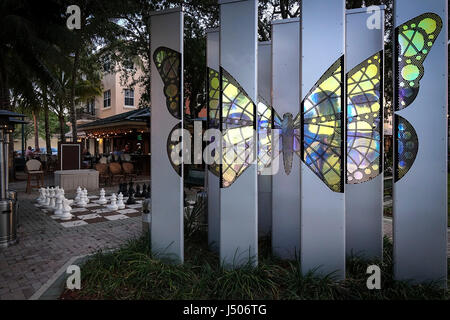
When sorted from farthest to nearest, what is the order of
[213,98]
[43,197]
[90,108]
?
[90,108] → [43,197] → [213,98]

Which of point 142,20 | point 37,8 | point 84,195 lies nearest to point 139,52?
point 142,20

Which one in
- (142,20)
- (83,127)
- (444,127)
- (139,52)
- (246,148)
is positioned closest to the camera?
(444,127)

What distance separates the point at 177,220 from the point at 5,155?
382 centimetres

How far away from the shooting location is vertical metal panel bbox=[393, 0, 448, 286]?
302 centimetres

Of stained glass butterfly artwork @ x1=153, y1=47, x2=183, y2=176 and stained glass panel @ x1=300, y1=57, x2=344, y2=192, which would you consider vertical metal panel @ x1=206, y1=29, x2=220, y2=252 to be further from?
stained glass panel @ x1=300, y1=57, x2=344, y2=192

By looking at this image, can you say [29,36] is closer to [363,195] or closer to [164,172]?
[164,172]

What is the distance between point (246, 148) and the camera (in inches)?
134

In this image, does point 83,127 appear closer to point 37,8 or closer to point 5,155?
point 37,8

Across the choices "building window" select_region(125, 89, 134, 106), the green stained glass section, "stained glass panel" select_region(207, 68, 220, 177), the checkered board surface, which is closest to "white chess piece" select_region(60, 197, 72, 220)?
the checkered board surface

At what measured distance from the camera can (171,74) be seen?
366cm

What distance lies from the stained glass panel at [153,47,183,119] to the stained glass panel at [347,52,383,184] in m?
2.54

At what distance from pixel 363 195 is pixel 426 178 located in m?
0.95

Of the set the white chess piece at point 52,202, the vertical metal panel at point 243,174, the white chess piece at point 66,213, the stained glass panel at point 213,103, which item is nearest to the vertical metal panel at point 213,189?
the stained glass panel at point 213,103

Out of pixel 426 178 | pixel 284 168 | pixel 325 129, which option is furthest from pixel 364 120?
pixel 284 168
